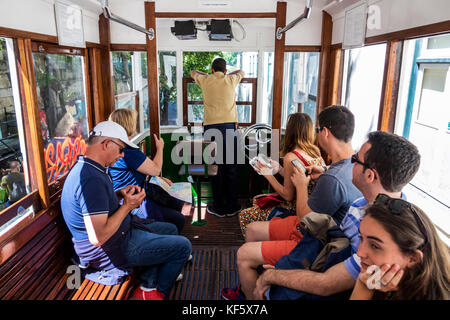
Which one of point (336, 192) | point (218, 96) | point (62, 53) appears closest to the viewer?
point (336, 192)

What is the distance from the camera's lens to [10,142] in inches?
92.6

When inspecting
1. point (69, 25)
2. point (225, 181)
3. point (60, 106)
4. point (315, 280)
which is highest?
point (69, 25)

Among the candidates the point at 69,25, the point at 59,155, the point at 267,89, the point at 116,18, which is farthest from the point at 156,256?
the point at 267,89

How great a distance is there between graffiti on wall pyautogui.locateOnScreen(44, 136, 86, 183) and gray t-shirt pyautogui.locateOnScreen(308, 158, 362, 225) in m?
2.04

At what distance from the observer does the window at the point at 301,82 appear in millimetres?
4461

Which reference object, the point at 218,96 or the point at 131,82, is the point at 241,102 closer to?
the point at 218,96

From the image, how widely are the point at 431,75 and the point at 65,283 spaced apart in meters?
2.90

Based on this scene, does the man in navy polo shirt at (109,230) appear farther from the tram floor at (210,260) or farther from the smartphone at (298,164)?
the smartphone at (298,164)

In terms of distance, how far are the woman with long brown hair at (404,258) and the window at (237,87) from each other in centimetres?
395

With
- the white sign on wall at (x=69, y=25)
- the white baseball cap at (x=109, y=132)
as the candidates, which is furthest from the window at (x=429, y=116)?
the white sign on wall at (x=69, y=25)

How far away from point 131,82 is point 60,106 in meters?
1.82
